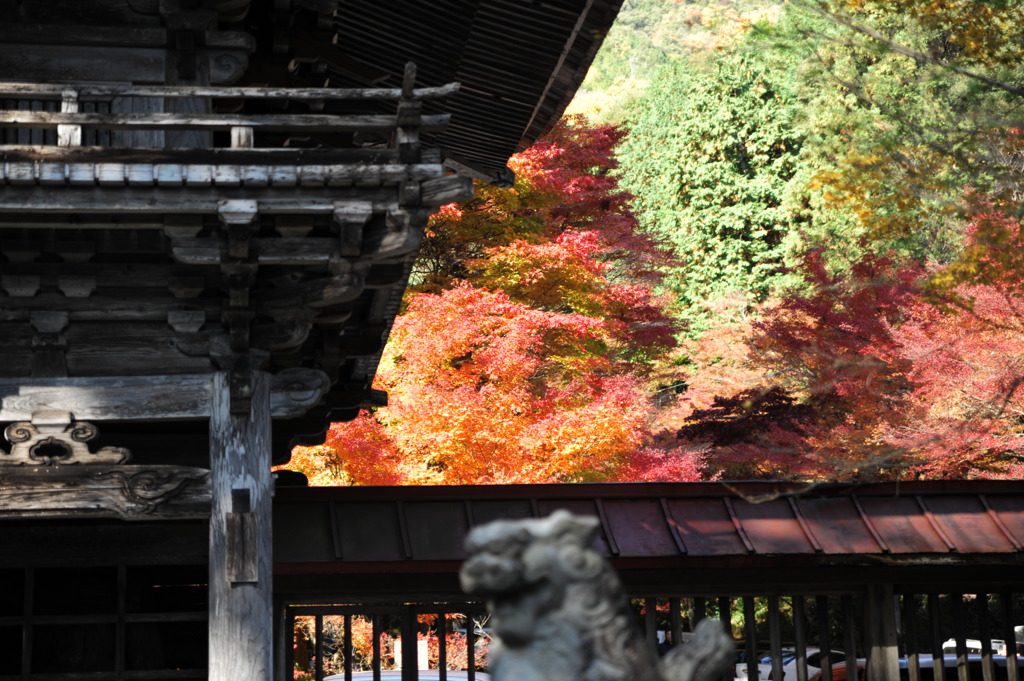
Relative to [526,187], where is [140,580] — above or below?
below

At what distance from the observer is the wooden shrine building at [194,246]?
20.1 feet

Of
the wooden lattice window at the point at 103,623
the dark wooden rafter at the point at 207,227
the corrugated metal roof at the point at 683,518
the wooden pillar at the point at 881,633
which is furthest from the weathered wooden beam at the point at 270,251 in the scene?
the wooden pillar at the point at 881,633

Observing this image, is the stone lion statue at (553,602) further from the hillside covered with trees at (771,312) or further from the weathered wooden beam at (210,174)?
the hillside covered with trees at (771,312)

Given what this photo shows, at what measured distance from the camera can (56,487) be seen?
6727 millimetres

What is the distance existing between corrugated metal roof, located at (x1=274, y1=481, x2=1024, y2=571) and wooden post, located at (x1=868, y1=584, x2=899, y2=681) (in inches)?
29.6

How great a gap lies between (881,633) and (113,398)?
23.8 ft

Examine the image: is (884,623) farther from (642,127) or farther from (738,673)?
(642,127)

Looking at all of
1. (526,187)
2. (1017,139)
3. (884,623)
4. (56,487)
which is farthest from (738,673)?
(56,487)

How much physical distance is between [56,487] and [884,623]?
7423 millimetres

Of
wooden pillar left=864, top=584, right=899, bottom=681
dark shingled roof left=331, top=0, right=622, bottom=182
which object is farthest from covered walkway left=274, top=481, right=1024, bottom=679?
dark shingled roof left=331, top=0, right=622, bottom=182

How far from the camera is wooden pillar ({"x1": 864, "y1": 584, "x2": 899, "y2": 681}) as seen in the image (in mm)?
10336

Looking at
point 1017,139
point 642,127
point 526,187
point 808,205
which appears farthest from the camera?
point 642,127

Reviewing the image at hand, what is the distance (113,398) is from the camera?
6895 mm

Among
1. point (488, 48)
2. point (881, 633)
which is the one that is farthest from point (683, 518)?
point (488, 48)
